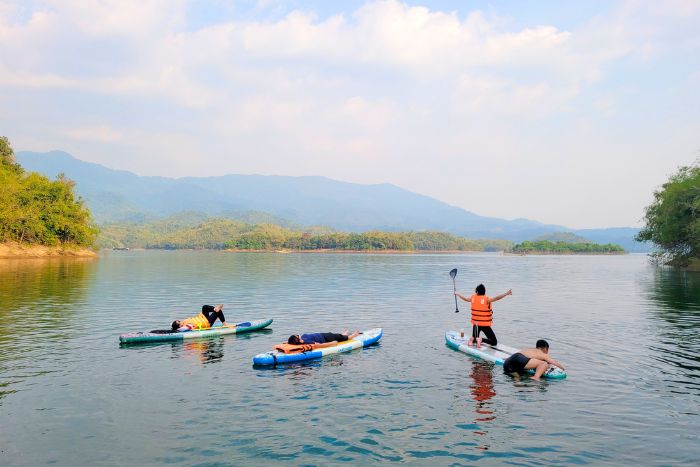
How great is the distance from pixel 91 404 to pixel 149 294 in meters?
33.0

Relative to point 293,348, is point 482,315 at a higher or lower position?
higher

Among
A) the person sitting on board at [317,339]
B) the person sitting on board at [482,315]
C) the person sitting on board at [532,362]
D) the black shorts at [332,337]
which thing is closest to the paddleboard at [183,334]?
the person sitting on board at [317,339]

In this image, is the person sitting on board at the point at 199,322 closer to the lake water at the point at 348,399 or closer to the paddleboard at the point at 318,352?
the lake water at the point at 348,399

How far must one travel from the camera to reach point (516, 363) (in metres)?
17.6

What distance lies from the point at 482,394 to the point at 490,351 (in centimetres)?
501

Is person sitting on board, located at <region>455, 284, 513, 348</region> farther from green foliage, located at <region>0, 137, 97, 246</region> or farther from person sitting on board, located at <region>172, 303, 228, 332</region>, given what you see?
green foliage, located at <region>0, 137, 97, 246</region>

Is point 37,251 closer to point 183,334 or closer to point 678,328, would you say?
point 183,334

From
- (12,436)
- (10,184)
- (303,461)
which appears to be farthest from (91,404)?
(10,184)

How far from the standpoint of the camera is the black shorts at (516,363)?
57.5 feet

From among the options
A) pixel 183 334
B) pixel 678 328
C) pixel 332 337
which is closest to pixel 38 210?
pixel 183 334

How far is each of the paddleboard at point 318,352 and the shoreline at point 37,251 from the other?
104 m

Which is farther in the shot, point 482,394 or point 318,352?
point 318,352

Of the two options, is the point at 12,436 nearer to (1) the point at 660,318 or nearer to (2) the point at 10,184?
(1) the point at 660,318

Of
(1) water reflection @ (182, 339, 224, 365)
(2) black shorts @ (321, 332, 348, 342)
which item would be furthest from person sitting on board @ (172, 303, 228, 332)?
(2) black shorts @ (321, 332, 348, 342)
